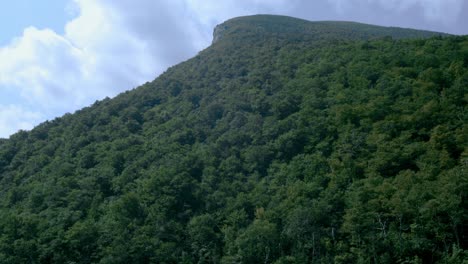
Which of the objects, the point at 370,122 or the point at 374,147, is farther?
the point at 370,122

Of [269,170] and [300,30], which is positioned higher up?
[300,30]

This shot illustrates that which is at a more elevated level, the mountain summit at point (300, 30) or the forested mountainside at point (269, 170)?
the mountain summit at point (300, 30)

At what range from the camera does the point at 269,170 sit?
59.0 meters

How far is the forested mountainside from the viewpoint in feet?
141

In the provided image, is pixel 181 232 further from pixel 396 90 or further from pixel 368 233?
pixel 396 90

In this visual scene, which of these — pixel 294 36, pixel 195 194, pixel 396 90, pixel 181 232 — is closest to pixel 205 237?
pixel 181 232

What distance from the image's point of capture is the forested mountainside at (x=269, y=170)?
43.1 m

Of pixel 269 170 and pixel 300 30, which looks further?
pixel 300 30

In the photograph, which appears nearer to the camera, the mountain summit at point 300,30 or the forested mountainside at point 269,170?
the forested mountainside at point 269,170

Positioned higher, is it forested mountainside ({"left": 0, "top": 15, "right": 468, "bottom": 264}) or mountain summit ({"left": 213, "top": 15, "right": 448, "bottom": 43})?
mountain summit ({"left": 213, "top": 15, "right": 448, "bottom": 43})

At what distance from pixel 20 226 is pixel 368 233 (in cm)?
3117

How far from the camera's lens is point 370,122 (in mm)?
55812

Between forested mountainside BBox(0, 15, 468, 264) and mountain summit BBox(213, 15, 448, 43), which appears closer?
Answer: forested mountainside BBox(0, 15, 468, 264)

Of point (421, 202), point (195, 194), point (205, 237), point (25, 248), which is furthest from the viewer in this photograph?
point (195, 194)
